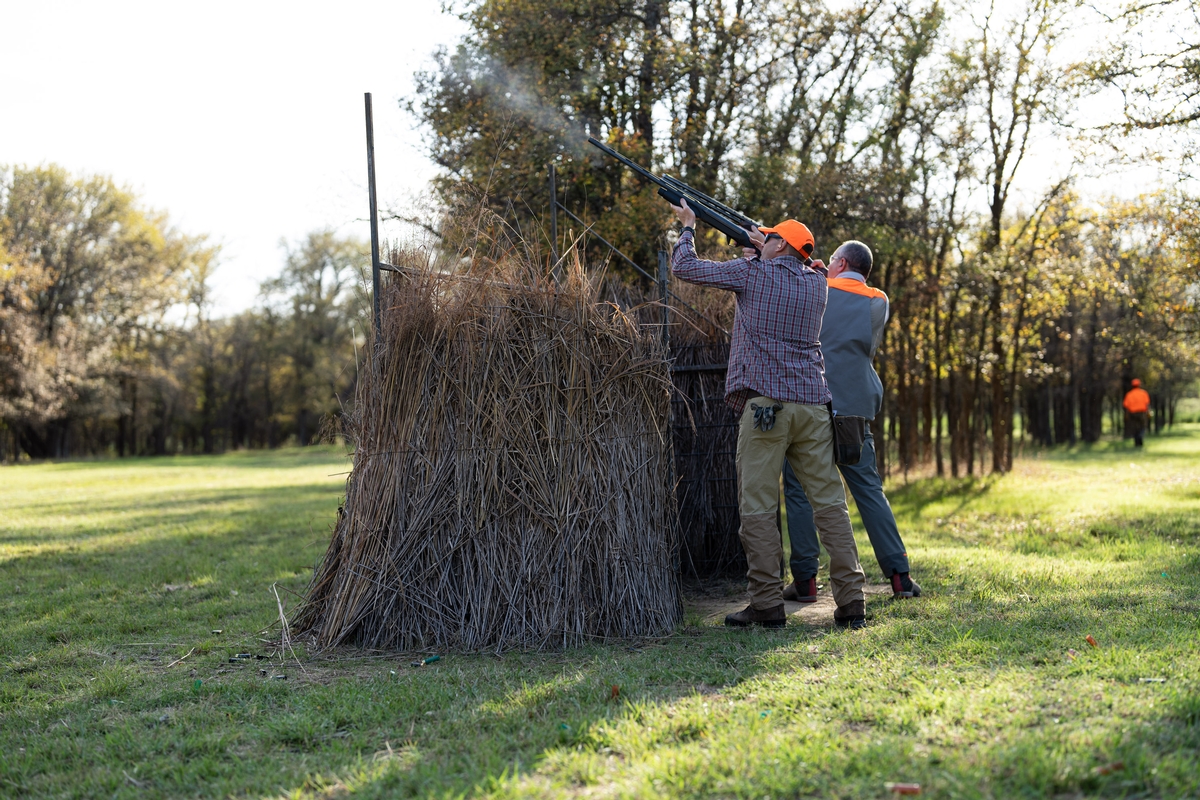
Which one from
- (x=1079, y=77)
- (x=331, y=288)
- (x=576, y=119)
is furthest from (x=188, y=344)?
(x=1079, y=77)

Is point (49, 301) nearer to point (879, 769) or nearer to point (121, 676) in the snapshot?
point (121, 676)

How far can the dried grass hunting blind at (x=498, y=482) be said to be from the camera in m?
4.38

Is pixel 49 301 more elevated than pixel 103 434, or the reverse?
pixel 49 301

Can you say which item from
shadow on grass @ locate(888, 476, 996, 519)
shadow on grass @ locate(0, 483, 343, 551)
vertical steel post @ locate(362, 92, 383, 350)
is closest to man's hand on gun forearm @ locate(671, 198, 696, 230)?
vertical steel post @ locate(362, 92, 383, 350)

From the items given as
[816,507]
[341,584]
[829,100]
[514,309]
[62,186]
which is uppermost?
[62,186]

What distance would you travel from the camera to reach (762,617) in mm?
4531

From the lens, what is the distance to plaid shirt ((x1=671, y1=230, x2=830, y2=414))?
446cm

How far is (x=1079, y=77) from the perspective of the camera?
375 inches

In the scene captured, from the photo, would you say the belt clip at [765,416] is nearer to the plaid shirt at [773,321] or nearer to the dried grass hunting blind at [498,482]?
the plaid shirt at [773,321]

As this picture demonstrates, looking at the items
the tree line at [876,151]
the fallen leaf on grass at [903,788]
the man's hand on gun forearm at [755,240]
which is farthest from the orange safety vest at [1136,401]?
the fallen leaf on grass at [903,788]

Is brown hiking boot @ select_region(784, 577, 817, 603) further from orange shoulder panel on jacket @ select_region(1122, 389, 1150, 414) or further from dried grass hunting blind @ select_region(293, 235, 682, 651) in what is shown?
orange shoulder panel on jacket @ select_region(1122, 389, 1150, 414)

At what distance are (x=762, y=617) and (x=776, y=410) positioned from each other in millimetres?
1034

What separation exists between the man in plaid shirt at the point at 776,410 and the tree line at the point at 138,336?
27426 mm

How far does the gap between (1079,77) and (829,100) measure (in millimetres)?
3646
